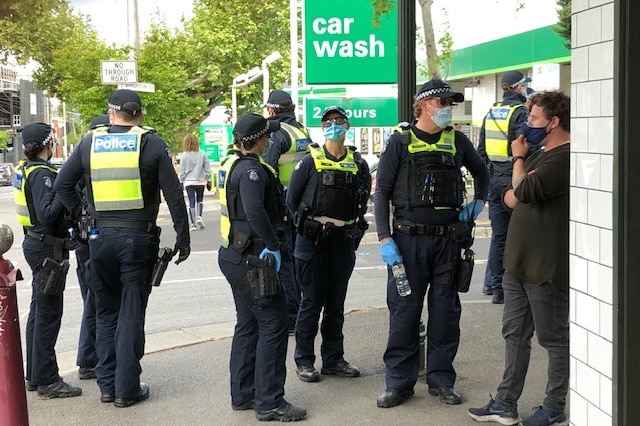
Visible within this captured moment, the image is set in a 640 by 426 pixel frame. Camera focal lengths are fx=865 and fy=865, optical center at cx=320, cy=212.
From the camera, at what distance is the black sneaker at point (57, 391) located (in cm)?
601

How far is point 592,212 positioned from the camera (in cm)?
325

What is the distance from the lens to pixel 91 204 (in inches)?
225

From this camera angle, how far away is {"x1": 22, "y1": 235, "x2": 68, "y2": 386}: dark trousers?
6.02 metres

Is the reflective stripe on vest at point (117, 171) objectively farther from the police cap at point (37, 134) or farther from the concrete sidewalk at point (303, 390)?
the concrete sidewalk at point (303, 390)

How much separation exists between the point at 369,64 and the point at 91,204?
440 centimetres

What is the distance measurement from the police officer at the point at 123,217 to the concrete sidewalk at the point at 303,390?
0.89 ft

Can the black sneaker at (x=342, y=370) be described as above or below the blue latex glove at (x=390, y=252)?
below

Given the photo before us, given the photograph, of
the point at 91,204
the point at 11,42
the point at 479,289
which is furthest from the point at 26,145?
the point at 11,42

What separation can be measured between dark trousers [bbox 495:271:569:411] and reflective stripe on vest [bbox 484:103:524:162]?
3.31 metres

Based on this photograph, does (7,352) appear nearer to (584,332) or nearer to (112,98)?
(112,98)

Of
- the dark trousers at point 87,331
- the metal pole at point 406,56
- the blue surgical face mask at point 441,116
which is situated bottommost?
the dark trousers at point 87,331

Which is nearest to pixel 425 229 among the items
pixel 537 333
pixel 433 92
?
pixel 433 92

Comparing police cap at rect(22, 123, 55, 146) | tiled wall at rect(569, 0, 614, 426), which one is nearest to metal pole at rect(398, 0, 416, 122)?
police cap at rect(22, 123, 55, 146)

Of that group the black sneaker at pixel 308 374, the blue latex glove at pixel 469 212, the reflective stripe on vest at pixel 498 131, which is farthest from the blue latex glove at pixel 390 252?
the reflective stripe on vest at pixel 498 131
